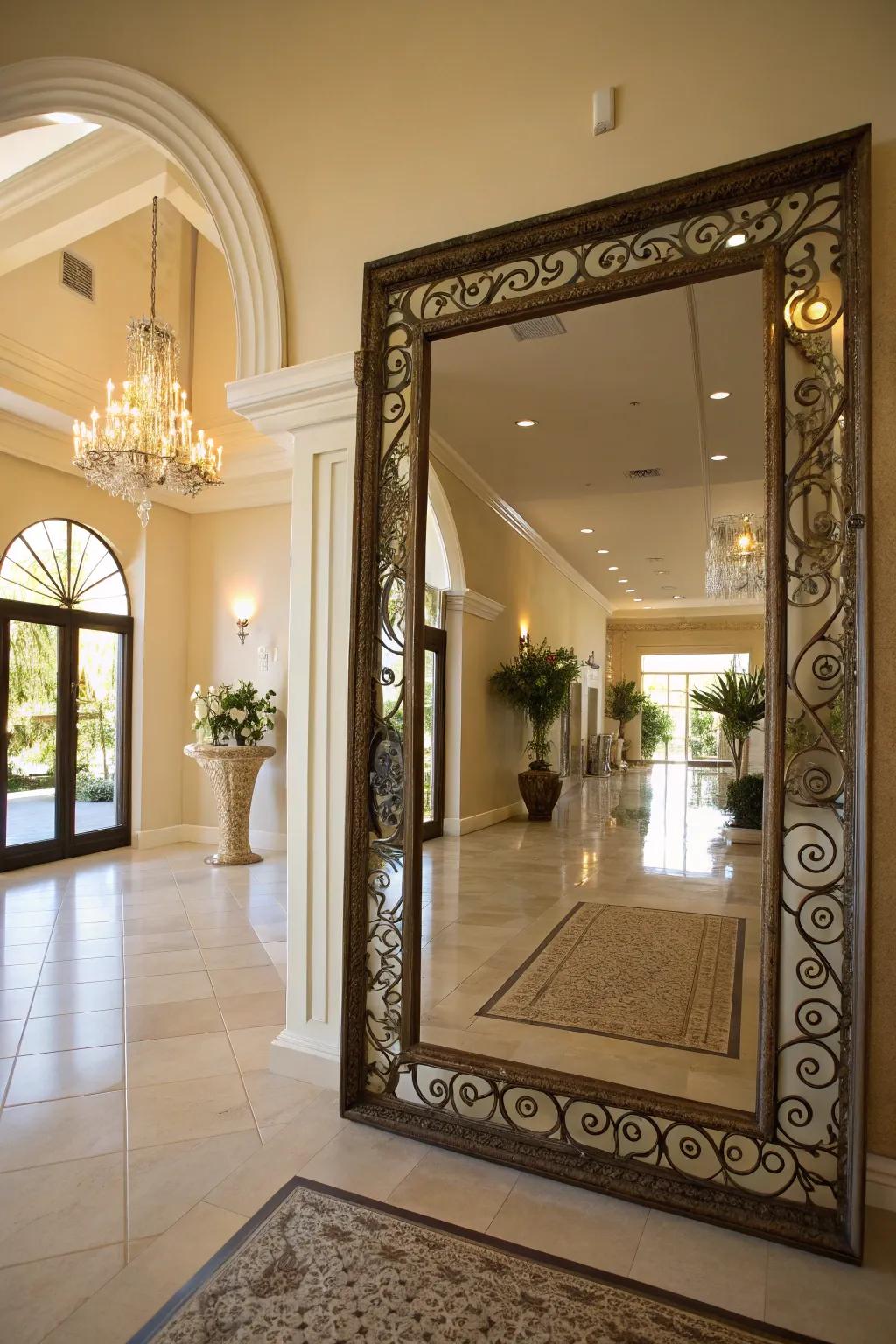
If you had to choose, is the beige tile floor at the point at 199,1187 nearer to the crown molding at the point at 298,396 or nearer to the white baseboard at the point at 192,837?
the crown molding at the point at 298,396

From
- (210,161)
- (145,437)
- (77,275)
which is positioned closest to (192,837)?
(145,437)

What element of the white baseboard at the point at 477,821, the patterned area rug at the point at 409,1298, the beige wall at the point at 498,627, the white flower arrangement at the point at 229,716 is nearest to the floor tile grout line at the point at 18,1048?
the patterned area rug at the point at 409,1298

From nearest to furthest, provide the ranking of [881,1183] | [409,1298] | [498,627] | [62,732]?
1. [409,1298]
2. [881,1183]
3. [498,627]
4. [62,732]

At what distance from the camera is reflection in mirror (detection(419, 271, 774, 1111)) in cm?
258

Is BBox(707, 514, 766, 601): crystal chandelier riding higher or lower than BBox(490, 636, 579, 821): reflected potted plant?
higher

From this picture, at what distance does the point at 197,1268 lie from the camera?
2029 millimetres

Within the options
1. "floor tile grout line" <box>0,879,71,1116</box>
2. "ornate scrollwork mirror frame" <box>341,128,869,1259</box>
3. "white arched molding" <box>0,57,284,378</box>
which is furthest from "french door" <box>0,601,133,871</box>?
"ornate scrollwork mirror frame" <box>341,128,869,1259</box>

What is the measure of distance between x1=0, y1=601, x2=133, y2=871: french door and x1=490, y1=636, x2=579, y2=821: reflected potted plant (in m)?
4.74

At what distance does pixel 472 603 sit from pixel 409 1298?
3049mm

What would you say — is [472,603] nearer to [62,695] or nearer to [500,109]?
[500,109]

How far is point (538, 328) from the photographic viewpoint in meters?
3.04

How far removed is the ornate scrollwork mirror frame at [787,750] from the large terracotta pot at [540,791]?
5.54 feet

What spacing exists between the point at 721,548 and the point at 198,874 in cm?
558

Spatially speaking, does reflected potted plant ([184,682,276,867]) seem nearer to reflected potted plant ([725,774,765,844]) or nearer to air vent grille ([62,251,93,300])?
air vent grille ([62,251,93,300])
